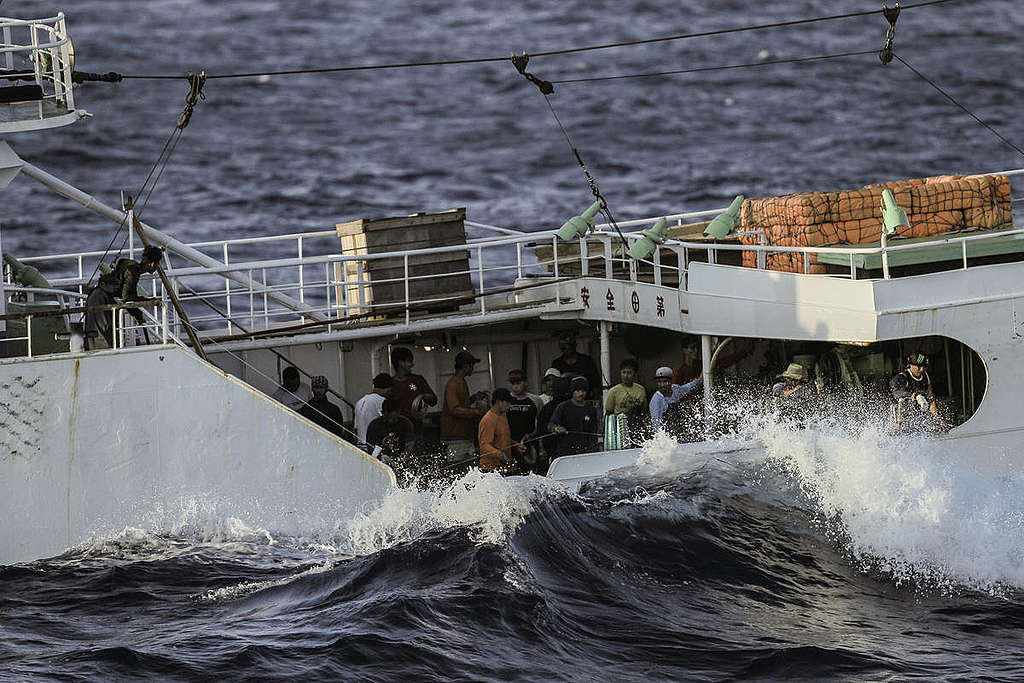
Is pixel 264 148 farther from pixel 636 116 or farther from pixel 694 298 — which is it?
pixel 694 298

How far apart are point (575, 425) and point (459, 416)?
5.33ft

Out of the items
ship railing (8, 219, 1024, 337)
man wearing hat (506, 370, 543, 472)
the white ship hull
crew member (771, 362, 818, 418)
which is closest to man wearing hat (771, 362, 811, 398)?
crew member (771, 362, 818, 418)

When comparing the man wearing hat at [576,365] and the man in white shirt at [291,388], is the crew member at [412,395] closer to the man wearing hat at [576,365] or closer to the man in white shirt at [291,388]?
the man in white shirt at [291,388]

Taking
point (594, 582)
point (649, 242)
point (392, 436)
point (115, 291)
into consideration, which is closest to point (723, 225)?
point (649, 242)

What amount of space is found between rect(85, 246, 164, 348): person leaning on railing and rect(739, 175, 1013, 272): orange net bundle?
25.0 feet

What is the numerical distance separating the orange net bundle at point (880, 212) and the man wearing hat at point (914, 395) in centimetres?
198

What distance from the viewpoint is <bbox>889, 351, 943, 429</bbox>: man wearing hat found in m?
16.6

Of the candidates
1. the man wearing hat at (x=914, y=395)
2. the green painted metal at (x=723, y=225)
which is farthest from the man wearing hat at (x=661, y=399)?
the man wearing hat at (x=914, y=395)

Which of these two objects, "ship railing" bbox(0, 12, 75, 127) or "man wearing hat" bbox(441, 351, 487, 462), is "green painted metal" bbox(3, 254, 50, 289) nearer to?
"ship railing" bbox(0, 12, 75, 127)

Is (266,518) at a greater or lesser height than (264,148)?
lesser

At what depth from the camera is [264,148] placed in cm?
5216

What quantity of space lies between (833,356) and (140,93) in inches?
1837

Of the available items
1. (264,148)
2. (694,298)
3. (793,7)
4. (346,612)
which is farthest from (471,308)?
(793,7)

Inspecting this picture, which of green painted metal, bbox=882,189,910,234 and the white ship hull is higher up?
green painted metal, bbox=882,189,910,234
